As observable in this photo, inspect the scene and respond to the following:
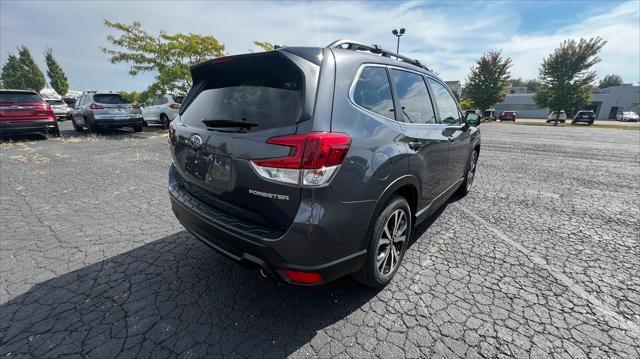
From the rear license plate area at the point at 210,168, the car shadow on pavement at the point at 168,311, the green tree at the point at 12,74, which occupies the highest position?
the green tree at the point at 12,74

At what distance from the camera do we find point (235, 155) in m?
1.93

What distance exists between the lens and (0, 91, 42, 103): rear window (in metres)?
8.95

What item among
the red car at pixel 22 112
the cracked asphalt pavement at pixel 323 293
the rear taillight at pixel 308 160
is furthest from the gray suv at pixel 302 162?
the red car at pixel 22 112

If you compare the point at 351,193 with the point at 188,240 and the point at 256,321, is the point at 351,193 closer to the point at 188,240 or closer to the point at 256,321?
the point at 256,321

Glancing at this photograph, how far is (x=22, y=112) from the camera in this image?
30.4 feet

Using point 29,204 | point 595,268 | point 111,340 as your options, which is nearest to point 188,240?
point 111,340

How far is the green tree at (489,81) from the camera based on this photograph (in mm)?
38719

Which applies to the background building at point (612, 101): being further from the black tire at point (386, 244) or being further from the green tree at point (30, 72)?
the green tree at point (30, 72)

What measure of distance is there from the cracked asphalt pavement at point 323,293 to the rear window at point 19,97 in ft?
24.0

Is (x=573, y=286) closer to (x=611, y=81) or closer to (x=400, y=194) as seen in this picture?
(x=400, y=194)

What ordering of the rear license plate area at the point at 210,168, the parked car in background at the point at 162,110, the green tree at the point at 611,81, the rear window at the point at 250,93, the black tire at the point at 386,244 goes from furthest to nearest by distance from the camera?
the green tree at the point at 611,81 → the parked car in background at the point at 162,110 → the black tire at the point at 386,244 → the rear license plate area at the point at 210,168 → the rear window at the point at 250,93

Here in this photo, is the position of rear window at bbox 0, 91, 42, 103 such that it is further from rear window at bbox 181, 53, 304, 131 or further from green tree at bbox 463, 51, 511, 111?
green tree at bbox 463, 51, 511, 111

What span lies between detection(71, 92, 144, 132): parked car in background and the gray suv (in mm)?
11531

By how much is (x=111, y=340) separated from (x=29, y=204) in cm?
389
